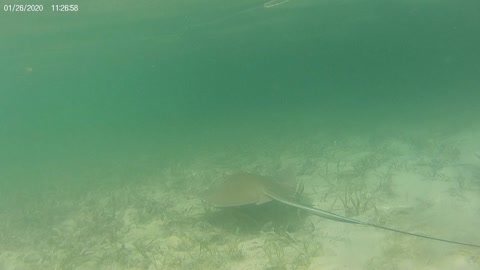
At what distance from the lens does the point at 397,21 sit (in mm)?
33531

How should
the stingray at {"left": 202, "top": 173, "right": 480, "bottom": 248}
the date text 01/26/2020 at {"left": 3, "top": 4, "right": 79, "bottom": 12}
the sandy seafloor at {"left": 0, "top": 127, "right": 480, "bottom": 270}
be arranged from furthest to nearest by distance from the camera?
1. the date text 01/26/2020 at {"left": 3, "top": 4, "right": 79, "bottom": 12}
2. the stingray at {"left": 202, "top": 173, "right": 480, "bottom": 248}
3. the sandy seafloor at {"left": 0, "top": 127, "right": 480, "bottom": 270}

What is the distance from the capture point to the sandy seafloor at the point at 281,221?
504cm

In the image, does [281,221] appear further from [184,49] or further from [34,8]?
[184,49]

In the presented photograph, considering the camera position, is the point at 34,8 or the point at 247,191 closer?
the point at 247,191

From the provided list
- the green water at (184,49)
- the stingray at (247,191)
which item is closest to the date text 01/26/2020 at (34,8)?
the green water at (184,49)

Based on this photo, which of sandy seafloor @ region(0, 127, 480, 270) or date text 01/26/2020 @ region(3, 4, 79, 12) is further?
date text 01/26/2020 @ region(3, 4, 79, 12)

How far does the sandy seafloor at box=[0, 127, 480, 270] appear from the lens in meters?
5.04

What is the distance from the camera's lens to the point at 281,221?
607 cm

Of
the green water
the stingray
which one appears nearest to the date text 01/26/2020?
the green water

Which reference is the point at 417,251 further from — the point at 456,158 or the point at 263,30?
the point at 263,30

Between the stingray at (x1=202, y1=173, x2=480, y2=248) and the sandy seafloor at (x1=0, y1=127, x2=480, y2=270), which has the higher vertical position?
the stingray at (x1=202, y1=173, x2=480, y2=248)

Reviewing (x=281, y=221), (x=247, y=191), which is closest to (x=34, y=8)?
(x=247, y=191)

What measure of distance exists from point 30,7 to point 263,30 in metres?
17.8

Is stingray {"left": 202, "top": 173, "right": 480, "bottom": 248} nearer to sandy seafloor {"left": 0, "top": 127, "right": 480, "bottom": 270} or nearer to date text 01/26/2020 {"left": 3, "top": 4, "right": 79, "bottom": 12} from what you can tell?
sandy seafloor {"left": 0, "top": 127, "right": 480, "bottom": 270}
